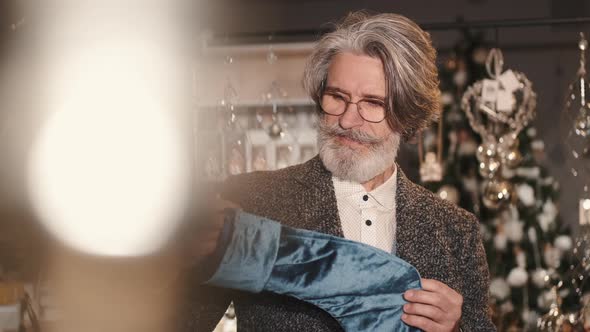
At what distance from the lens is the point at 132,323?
1.11 metres

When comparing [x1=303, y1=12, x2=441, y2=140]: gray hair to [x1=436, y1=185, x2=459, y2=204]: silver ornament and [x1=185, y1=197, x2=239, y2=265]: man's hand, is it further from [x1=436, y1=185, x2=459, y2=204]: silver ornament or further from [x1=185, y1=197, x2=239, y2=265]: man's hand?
[x1=436, y1=185, x2=459, y2=204]: silver ornament

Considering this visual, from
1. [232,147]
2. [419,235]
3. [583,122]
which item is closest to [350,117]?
[419,235]

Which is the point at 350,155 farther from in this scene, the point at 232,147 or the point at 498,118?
the point at 498,118

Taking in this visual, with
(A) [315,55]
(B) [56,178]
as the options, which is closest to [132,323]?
(B) [56,178]

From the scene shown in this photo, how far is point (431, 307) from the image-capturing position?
142 cm

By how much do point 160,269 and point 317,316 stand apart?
535 mm

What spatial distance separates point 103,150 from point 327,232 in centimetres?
65

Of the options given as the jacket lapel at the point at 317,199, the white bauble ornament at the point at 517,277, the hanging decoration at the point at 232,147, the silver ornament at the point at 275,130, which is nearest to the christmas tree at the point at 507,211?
the white bauble ornament at the point at 517,277

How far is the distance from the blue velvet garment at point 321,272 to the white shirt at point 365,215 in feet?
0.79

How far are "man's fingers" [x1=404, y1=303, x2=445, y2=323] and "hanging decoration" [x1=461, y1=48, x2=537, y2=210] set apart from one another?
2.22 m

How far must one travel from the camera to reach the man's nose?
159 centimetres

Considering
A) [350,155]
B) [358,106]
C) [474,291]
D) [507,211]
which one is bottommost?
[507,211]

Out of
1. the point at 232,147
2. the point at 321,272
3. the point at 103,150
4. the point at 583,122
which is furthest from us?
the point at 583,122

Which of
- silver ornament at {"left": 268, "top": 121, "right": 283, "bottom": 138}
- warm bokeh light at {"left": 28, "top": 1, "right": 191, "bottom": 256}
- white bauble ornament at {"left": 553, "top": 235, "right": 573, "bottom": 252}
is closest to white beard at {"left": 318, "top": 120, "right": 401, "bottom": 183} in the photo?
warm bokeh light at {"left": 28, "top": 1, "right": 191, "bottom": 256}
